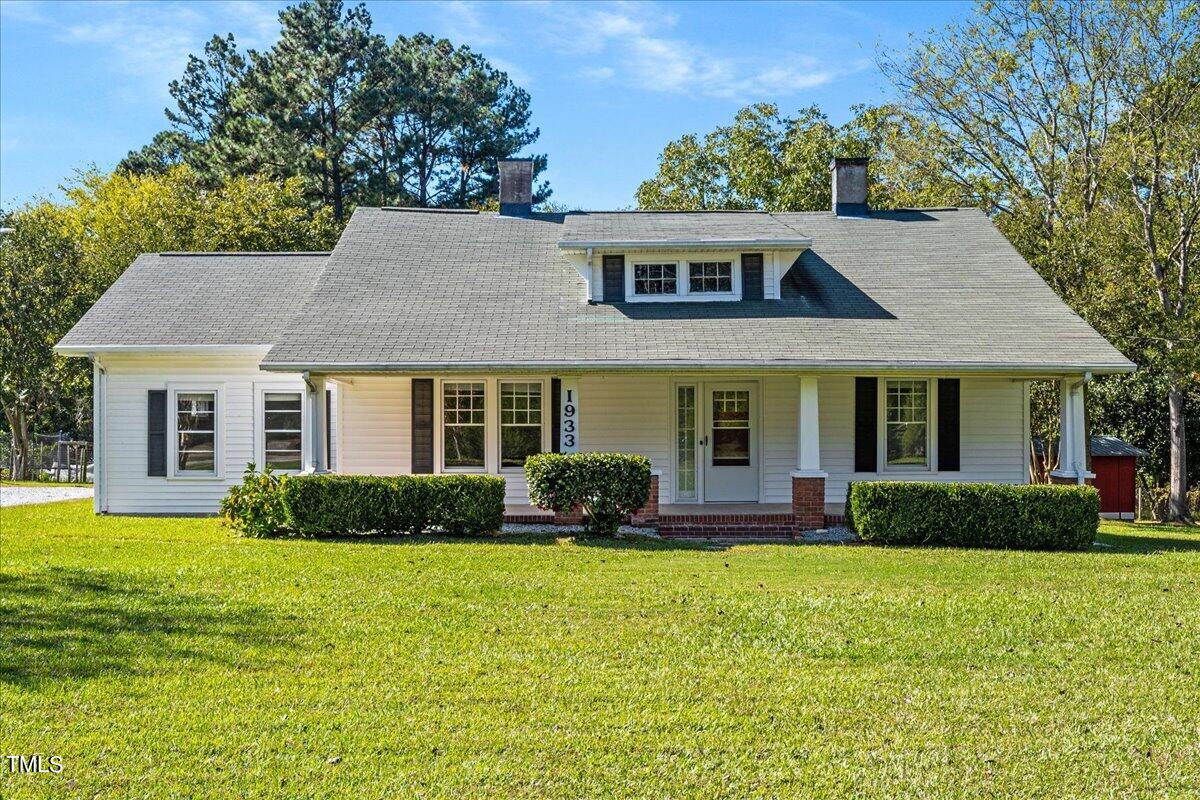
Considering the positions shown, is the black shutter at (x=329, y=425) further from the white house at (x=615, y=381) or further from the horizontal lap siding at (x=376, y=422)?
the horizontal lap siding at (x=376, y=422)

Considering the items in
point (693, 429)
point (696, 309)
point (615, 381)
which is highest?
point (696, 309)

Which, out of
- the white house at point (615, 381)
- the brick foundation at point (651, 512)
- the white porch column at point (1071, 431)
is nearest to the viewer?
the brick foundation at point (651, 512)

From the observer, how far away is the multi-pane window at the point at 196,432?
16.5 m

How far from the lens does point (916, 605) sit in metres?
8.73

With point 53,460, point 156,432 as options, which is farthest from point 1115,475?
point 53,460

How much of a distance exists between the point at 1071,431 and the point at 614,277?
7593 millimetres

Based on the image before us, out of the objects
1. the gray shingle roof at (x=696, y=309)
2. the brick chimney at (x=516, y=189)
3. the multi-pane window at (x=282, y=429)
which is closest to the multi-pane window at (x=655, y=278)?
the gray shingle roof at (x=696, y=309)

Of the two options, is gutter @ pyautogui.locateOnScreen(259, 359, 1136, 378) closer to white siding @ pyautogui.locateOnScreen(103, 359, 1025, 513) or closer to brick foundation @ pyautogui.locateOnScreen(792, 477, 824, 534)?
brick foundation @ pyautogui.locateOnScreen(792, 477, 824, 534)

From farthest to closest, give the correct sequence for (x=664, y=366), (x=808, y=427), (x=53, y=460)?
(x=53, y=460)
(x=808, y=427)
(x=664, y=366)

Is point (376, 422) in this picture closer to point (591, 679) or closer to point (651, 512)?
point (651, 512)

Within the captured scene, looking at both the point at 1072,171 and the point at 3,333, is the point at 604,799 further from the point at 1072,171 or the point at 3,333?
the point at 3,333

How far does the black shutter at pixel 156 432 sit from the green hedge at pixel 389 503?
418cm

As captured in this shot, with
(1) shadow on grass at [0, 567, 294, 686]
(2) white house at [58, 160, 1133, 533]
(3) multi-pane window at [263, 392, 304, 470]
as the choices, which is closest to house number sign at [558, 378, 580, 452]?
(2) white house at [58, 160, 1133, 533]

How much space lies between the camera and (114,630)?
7582 millimetres
